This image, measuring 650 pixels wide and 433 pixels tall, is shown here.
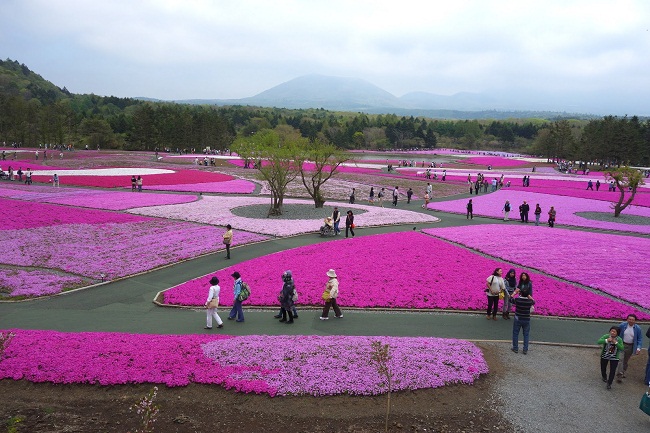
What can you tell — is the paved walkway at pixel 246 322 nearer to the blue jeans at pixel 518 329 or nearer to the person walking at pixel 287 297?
the person walking at pixel 287 297

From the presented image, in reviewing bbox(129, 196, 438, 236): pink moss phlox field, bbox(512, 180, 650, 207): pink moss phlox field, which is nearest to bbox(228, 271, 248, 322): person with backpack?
bbox(129, 196, 438, 236): pink moss phlox field

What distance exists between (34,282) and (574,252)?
100 feet

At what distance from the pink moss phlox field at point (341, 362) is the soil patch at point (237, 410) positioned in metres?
0.29

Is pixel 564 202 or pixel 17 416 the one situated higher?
pixel 564 202

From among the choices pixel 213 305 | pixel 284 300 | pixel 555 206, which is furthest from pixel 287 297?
pixel 555 206

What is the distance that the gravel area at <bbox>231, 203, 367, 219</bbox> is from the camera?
3955 cm

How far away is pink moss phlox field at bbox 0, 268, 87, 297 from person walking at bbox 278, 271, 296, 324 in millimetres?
11356

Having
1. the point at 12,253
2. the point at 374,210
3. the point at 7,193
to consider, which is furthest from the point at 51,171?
the point at 374,210

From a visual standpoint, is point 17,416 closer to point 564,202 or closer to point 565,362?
point 565,362

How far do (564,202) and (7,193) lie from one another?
61.4 metres

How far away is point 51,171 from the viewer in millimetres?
65688

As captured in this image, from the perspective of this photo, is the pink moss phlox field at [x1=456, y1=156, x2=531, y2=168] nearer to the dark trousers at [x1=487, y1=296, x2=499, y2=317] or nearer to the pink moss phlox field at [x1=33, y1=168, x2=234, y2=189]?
the pink moss phlox field at [x1=33, y1=168, x2=234, y2=189]

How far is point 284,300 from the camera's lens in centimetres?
1652

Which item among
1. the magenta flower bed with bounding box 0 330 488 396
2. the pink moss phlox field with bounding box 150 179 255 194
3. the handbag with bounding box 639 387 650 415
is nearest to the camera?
the handbag with bounding box 639 387 650 415
